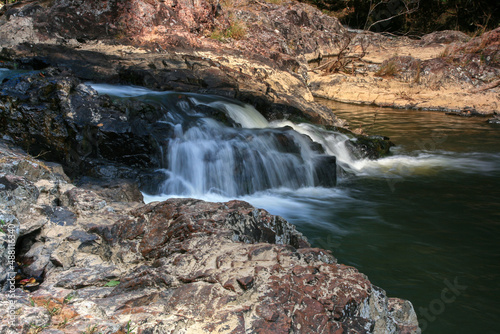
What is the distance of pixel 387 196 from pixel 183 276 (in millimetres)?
4461

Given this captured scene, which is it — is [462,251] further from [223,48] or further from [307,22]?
[307,22]

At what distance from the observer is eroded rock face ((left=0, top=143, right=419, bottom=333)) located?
1.96m

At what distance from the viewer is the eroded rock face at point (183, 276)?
1956 mm

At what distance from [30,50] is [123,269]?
8.08m

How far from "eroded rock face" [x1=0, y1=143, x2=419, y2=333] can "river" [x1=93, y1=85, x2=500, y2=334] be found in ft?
4.17

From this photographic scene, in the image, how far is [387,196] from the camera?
237 inches

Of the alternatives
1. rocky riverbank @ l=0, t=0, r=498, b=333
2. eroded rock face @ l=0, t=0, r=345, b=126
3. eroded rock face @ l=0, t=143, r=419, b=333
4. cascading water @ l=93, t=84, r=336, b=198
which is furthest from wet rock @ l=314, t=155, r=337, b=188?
eroded rock face @ l=0, t=143, r=419, b=333

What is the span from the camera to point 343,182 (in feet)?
22.7

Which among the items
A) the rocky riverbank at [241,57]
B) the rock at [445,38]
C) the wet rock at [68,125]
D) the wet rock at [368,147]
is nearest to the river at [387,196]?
the wet rock at [368,147]

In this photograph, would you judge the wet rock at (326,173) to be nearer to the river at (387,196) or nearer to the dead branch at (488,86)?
the river at (387,196)

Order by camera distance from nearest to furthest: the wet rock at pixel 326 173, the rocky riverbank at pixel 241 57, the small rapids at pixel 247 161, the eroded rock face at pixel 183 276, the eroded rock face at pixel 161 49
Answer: the eroded rock face at pixel 183 276 → the small rapids at pixel 247 161 → the wet rock at pixel 326 173 → the eroded rock face at pixel 161 49 → the rocky riverbank at pixel 241 57

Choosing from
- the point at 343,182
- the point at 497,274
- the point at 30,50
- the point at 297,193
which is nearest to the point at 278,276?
the point at 497,274

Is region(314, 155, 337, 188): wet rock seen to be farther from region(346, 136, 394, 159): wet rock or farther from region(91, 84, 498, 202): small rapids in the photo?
region(346, 136, 394, 159): wet rock

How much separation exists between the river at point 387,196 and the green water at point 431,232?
13 mm
